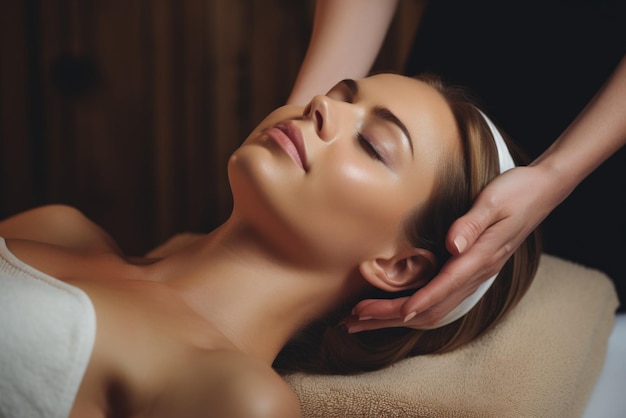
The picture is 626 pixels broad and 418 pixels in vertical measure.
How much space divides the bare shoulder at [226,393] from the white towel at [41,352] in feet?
0.39

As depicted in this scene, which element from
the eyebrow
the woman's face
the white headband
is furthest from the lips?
the white headband

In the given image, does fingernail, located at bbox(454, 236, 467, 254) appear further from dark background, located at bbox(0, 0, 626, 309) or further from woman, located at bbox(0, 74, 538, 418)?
dark background, located at bbox(0, 0, 626, 309)

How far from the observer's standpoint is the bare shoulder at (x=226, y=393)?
985 mm

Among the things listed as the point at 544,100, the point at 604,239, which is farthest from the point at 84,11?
the point at 604,239

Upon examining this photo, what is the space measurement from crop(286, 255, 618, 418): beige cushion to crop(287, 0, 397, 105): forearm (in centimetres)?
58

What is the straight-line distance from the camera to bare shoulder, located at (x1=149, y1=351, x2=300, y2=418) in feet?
3.23

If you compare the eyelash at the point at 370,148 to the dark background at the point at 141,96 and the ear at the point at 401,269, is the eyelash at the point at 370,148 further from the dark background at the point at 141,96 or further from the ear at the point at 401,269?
the dark background at the point at 141,96

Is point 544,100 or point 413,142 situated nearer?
point 413,142

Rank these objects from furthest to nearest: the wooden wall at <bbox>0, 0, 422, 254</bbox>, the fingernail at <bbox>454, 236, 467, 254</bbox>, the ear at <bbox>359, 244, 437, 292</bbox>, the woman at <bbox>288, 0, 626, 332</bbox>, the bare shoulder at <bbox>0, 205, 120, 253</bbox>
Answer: the wooden wall at <bbox>0, 0, 422, 254</bbox> < the woman at <bbox>288, 0, 626, 332</bbox> < the bare shoulder at <bbox>0, 205, 120, 253</bbox> < the ear at <bbox>359, 244, 437, 292</bbox> < the fingernail at <bbox>454, 236, 467, 254</bbox>

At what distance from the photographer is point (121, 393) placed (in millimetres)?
1041

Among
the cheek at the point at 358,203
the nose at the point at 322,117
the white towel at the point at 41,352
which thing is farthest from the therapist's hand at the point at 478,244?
the white towel at the point at 41,352

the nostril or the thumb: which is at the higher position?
the nostril

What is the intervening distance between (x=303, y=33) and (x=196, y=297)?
154 centimetres

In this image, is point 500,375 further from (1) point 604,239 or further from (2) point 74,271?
(2) point 74,271
